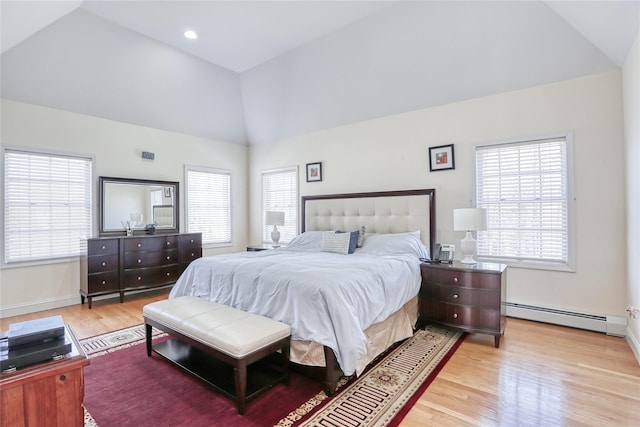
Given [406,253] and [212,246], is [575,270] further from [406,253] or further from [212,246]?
[212,246]

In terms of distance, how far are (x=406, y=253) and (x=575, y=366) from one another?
1725 millimetres

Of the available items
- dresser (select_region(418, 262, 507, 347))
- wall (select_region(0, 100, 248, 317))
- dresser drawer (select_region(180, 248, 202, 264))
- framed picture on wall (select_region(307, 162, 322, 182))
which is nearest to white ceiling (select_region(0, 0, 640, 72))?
wall (select_region(0, 100, 248, 317))

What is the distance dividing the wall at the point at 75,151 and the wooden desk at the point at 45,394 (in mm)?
3702

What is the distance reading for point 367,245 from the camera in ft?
13.3

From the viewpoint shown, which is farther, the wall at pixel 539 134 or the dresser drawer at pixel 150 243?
the dresser drawer at pixel 150 243

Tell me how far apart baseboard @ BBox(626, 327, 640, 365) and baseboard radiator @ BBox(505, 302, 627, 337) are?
13 cm

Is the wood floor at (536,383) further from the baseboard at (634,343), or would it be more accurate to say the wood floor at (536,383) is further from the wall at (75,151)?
the wall at (75,151)

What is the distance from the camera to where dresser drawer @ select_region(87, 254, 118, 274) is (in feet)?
14.1

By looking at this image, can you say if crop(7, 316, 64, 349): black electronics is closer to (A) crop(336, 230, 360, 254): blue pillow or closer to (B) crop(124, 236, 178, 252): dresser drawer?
(A) crop(336, 230, 360, 254): blue pillow

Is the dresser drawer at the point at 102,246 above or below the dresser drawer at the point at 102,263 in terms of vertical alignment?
above

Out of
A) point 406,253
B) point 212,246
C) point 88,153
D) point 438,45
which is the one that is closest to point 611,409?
point 406,253

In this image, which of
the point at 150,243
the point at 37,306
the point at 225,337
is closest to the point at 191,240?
the point at 150,243

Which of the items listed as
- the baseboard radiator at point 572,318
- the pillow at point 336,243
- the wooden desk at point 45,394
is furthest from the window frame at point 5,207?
the baseboard radiator at point 572,318

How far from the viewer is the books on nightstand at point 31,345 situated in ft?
4.62
